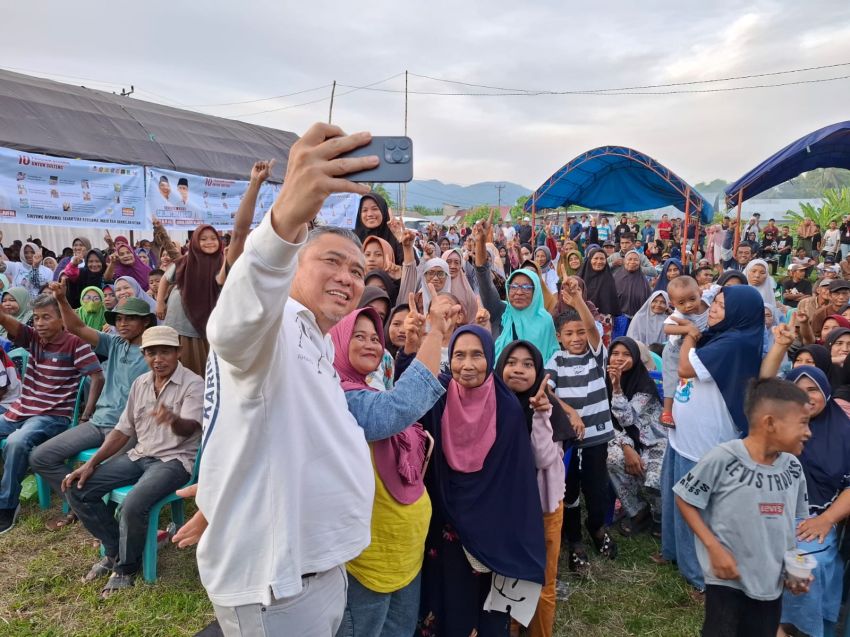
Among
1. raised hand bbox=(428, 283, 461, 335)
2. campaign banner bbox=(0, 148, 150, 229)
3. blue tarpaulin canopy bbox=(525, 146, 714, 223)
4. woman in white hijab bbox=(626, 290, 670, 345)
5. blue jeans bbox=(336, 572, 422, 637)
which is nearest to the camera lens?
raised hand bbox=(428, 283, 461, 335)

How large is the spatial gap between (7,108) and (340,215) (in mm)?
6050

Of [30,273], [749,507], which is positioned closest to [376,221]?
[749,507]

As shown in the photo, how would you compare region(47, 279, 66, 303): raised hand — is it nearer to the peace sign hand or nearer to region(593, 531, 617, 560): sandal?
the peace sign hand

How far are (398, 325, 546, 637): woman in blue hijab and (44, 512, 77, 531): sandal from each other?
294 cm

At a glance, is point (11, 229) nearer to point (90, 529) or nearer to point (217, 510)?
point (90, 529)

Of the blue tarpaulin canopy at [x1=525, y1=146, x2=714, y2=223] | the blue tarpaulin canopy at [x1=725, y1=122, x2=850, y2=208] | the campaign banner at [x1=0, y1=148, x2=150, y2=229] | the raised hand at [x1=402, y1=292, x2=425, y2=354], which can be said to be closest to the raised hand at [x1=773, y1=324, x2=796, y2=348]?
the raised hand at [x1=402, y1=292, x2=425, y2=354]

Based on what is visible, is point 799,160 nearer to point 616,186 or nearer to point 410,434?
point 616,186

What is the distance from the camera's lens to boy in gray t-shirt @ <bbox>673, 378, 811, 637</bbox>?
2.12m

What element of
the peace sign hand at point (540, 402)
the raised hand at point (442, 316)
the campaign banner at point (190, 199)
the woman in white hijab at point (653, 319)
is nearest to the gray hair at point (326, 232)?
the raised hand at point (442, 316)

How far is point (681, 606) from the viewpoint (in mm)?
3033

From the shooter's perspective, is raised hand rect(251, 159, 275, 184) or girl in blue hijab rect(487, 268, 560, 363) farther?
girl in blue hijab rect(487, 268, 560, 363)

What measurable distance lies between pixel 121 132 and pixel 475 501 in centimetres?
1242

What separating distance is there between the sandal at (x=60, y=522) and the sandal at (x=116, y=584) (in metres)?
0.92

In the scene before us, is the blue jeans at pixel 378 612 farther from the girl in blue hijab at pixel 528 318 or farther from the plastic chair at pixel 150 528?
the girl in blue hijab at pixel 528 318
